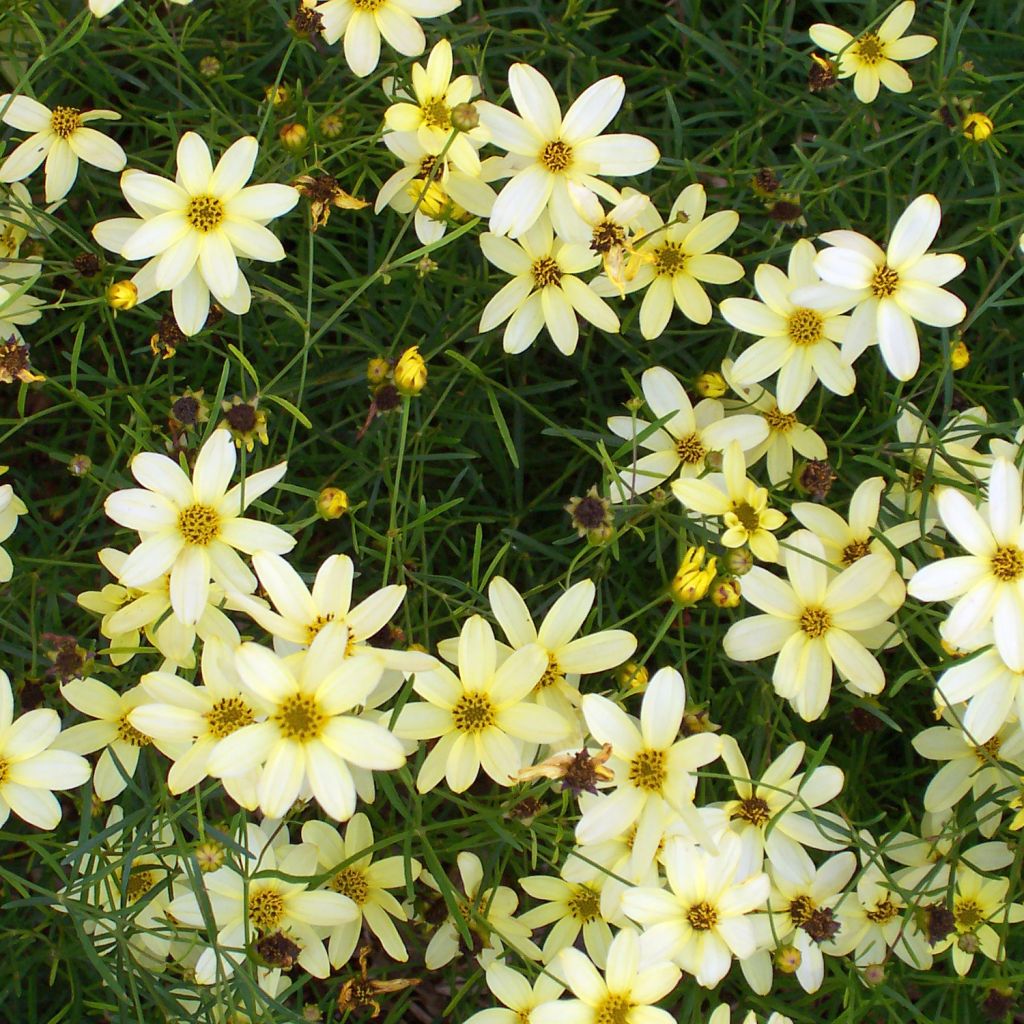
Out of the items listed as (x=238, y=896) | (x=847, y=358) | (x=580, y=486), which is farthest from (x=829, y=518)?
(x=238, y=896)

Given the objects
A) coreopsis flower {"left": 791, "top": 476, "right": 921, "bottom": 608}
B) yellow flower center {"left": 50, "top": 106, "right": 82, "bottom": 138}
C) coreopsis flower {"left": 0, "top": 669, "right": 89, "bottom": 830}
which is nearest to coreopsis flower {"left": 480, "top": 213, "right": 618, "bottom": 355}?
coreopsis flower {"left": 791, "top": 476, "right": 921, "bottom": 608}

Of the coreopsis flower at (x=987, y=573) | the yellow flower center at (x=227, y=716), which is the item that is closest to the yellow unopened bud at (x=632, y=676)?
the coreopsis flower at (x=987, y=573)

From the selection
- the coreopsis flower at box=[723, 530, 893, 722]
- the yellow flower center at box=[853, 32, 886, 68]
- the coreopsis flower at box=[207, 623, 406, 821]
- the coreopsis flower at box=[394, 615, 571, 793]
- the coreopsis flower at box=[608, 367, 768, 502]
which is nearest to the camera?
the coreopsis flower at box=[207, 623, 406, 821]

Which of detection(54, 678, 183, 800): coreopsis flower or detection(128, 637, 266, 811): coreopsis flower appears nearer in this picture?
detection(128, 637, 266, 811): coreopsis flower

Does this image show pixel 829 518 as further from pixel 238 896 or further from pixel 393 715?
pixel 238 896

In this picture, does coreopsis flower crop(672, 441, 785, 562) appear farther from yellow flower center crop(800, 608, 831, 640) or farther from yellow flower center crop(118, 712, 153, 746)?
yellow flower center crop(118, 712, 153, 746)

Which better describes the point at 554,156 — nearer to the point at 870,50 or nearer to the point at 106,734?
the point at 870,50
